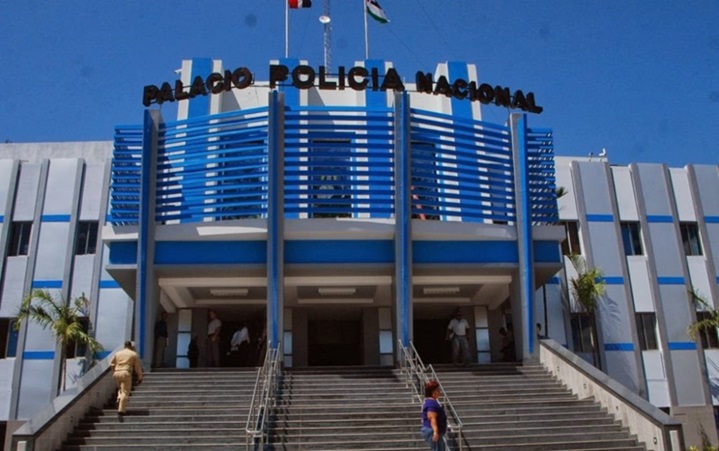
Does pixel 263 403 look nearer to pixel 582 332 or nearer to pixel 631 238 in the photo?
pixel 582 332

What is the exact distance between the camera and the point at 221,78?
22.0 metres

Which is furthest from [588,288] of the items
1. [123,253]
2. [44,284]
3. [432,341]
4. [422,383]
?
[44,284]

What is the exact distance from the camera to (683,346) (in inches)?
1111

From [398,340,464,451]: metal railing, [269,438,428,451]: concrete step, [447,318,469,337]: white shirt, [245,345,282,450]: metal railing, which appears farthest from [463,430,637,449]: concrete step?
[447,318,469,337]: white shirt

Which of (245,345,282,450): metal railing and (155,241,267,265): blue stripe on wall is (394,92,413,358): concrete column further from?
(155,241,267,265): blue stripe on wall

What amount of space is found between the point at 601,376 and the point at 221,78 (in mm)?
13404

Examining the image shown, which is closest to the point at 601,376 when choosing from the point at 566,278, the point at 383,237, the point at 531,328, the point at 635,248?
the point at 531,328

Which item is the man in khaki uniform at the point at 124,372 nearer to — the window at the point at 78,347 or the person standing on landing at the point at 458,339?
the person standing on landing at the point at 458,339

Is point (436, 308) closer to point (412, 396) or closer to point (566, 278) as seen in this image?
point (566, 278)

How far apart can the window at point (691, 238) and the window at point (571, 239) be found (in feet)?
14.8

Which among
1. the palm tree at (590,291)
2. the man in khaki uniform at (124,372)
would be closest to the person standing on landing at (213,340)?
the man in khaki uniform at (124,372)

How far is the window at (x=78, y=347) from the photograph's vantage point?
26355 mm

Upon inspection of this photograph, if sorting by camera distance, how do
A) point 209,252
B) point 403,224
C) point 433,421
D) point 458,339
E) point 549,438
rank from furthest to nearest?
point 458,339, point 209,252, point 403,224, point 549,438, point 433,421

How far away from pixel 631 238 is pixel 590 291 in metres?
3.91
